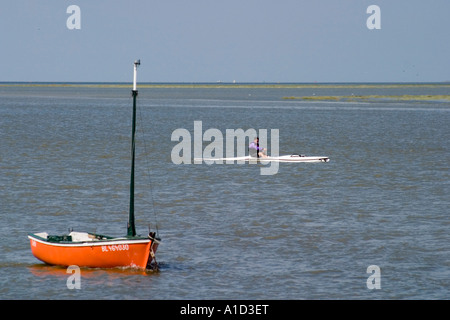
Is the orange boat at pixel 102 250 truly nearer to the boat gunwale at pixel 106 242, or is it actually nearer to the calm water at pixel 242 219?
the boat gunwale at pixel 106 242

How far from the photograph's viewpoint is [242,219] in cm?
3878

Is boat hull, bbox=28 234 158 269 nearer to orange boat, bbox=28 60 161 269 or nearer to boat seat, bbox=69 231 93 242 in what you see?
orange boat, bbox=28 60 161 269

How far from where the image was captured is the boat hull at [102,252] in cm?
2781

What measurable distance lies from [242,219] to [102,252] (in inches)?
467

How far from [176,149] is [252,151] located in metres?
7.29

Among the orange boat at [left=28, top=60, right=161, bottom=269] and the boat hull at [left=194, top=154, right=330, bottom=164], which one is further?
the boat hull at [left=194, top=154, right=330, bottom=164]

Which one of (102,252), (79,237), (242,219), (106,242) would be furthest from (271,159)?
(106,242)

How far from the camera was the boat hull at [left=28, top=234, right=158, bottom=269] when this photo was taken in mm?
27812

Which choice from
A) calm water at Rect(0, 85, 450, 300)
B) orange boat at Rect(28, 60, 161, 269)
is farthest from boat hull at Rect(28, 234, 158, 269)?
calm water at Rect(0, 85, 450, 300)

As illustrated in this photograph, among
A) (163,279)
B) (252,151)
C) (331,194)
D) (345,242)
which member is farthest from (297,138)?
(163,279)

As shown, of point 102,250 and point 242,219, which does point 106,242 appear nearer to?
point 102,250
